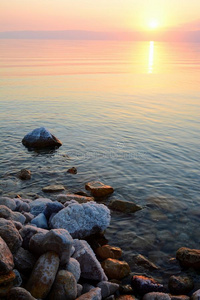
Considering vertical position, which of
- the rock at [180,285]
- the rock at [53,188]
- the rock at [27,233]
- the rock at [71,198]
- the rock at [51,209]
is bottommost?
the rock at [180,285]

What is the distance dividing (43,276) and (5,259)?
0.99m

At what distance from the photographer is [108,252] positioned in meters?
10.3

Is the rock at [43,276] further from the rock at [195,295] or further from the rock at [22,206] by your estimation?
the rock at [22,206]

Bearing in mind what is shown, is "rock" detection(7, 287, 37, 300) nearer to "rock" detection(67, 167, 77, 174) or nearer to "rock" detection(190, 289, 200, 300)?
"rock" detection(190, 289, 200, 300)

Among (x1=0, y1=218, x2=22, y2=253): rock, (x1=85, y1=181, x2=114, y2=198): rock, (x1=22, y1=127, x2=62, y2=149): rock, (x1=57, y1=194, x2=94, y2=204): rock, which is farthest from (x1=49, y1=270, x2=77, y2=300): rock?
(x1=22, y1=127, x2=62, y2=149): rock

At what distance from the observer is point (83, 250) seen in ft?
30.1

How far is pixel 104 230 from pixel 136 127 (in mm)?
16017

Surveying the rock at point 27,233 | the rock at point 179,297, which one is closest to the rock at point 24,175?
the rock at point 27,233

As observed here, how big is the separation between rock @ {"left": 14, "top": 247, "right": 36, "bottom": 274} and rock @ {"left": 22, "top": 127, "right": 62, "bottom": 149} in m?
13.2

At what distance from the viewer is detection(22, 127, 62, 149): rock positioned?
2119 cm

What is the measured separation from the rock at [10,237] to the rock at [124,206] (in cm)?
574

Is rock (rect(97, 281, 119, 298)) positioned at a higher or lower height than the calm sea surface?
lower

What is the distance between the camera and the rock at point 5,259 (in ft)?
23.7

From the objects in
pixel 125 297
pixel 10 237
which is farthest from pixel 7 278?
pixel 125 297
